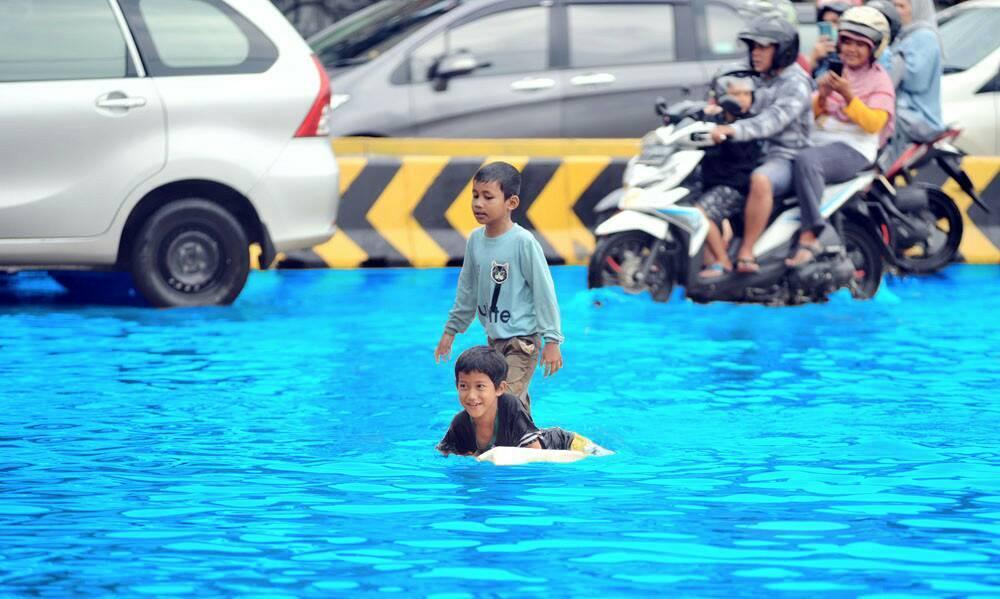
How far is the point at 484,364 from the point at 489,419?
27 cm

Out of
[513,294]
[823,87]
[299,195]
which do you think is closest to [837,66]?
[823,87]

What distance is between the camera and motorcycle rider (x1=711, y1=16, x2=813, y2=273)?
12.2 meters

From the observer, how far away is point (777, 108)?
12.2m

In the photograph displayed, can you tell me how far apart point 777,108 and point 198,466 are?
587cm

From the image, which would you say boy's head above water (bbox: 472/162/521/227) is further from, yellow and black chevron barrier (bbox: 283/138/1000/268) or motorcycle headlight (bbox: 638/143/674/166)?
yellow and black chevron barrier (bbox: 283/138/1000/268)

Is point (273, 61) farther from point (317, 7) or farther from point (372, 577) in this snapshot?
point (317, 7)

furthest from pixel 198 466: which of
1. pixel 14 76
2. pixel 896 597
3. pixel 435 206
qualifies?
pixel 435 206

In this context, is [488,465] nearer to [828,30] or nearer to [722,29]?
[828,30]

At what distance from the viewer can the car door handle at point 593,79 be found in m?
15.2

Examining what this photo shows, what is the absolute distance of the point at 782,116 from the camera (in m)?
12.2

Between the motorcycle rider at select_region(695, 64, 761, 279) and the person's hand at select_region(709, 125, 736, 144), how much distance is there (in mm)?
126

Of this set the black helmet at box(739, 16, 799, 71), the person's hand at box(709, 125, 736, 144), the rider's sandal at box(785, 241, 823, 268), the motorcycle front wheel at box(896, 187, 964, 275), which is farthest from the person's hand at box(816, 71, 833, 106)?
the motorcycle front wheel at box(896, 187, 964, 275)

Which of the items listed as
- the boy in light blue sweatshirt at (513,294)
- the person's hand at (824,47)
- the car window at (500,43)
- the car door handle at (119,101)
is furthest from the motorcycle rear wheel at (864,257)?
the boy in light blue sweatshirt at (513,294)

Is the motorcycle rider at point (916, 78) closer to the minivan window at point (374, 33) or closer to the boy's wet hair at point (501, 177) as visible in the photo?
the minivan window at point (374, 33)
